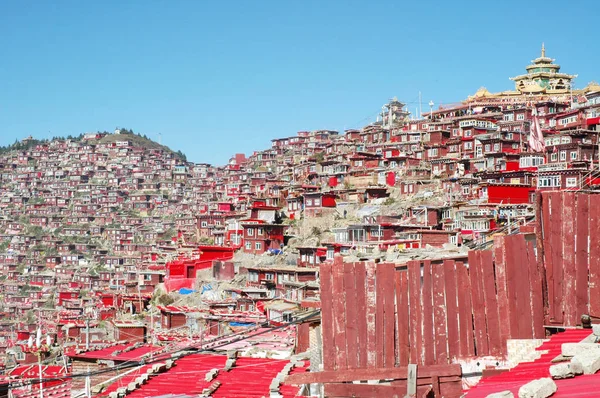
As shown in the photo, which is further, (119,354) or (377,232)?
(377,232)

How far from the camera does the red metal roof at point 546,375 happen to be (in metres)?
6.44

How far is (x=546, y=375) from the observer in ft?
24.2

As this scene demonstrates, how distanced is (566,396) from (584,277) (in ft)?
9.55

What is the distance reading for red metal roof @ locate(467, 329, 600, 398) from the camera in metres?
6.44

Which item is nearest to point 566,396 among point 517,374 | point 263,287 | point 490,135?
point 517,374

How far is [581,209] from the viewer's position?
28.9 ft

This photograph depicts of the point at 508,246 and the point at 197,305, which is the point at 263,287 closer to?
the point at 197,305

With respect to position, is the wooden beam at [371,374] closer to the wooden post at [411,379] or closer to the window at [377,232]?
the wooden post at [411,379]

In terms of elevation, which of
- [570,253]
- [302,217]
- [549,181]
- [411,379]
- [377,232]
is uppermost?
[549,181]

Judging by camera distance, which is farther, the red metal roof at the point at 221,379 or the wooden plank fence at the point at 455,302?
the red metal roof at the point at 221,379

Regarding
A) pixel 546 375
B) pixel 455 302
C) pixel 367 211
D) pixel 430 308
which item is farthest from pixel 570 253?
pixel 367 211

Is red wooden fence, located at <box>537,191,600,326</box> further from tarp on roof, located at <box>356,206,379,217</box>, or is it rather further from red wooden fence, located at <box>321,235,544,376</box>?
tarp on roof, located at <box>356,206,379,217</box>

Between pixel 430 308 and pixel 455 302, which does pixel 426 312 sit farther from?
pixel 455 302

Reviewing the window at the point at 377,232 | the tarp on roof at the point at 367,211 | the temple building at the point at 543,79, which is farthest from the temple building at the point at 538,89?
the window at the point at 377,232
